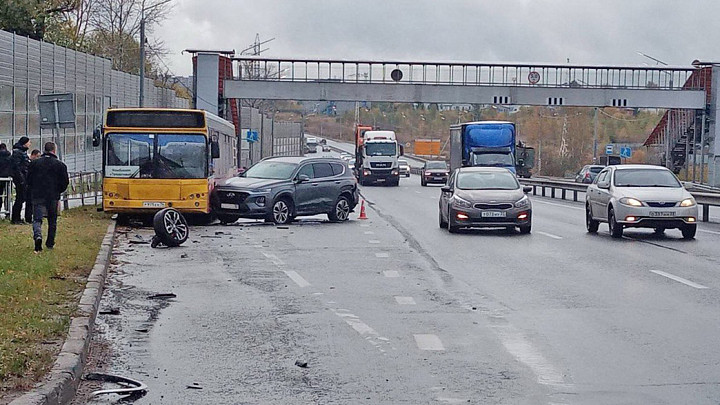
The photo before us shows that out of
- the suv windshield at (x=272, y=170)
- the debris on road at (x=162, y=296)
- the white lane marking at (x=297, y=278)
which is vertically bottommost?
the debris on road at (x=162, y=296)

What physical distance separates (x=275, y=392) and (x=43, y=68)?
96.1 ft

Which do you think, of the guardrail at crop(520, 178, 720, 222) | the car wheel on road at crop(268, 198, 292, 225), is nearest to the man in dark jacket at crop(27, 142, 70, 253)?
the car wheel on road at crop(268, 198, 292, 225)

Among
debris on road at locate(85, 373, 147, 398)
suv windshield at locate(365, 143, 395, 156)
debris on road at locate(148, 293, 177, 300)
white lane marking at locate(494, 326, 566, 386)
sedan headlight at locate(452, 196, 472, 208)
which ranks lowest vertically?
debris on road at locate(148, 293, 177, 300)

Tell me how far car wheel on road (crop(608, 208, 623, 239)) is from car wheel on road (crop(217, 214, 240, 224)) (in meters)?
8.97

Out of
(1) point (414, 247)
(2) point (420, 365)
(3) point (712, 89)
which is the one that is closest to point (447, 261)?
(1) point (414, 247)

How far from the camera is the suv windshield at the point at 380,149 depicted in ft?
211

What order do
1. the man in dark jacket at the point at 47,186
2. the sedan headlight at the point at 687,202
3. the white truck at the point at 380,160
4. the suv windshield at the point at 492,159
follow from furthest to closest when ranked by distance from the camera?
the white truck at the point at 380,160 → the suv windshield at the point at 492,159 → the sedan headlight at the point at 687,202 → the man in dark jacket at the point at 47,186

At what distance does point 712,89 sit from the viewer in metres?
62.7

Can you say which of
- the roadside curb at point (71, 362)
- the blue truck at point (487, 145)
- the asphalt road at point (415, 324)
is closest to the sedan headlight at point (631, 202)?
the asphalt road at point (415, 324)

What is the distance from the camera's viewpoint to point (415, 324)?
11.5 m

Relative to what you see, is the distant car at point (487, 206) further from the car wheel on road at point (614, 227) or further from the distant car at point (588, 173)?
the distant car at point (588, 173)

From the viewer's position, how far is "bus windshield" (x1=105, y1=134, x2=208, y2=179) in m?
26.2

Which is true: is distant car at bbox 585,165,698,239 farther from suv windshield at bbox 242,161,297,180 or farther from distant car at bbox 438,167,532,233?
suv windshield at bbox 242,161,297,180

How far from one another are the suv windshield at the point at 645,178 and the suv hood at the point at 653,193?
0.40m
